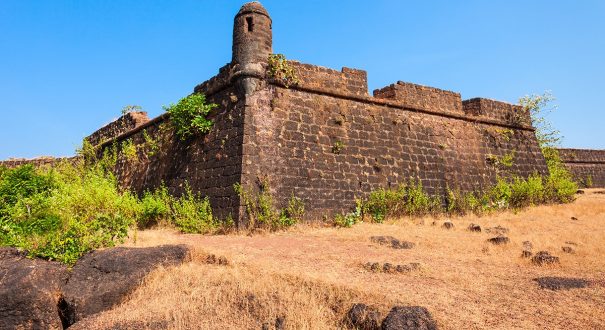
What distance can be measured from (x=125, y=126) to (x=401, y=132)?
1011cm

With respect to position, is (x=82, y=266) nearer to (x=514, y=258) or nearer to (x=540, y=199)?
(x=514, y=258)

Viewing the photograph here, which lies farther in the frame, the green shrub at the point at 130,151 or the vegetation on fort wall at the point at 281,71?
the green shrub at the point at 130,151

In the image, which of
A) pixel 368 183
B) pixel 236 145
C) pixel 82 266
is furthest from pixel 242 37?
pixel 82 266

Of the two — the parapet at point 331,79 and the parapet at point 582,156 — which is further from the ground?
the parapet at point 331,79

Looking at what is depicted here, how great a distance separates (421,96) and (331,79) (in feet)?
11.3

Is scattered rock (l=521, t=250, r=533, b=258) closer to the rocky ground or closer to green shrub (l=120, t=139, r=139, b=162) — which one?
the rocky ground

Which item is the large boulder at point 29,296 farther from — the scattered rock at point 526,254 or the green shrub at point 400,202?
the green shrub at point 400,202

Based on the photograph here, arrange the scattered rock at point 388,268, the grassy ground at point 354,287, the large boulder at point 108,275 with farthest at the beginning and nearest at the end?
1. the scattered rock at point 388,268
2. the large boulder at point 108,275
3. the grassy ground at point 354,287

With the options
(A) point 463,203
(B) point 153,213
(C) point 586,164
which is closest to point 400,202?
(A) point 463,203

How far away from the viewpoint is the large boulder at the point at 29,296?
15.6ft

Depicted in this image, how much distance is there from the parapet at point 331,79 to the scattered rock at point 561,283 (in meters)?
7.13

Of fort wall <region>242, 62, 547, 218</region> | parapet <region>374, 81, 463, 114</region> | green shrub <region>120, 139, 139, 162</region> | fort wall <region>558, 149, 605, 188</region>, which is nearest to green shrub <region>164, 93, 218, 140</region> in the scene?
fort wall <region>242, 62, 547, 218</region>

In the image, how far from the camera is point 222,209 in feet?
32.0

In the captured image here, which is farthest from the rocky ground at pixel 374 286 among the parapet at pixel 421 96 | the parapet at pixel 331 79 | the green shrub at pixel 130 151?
the green shrub at pixel 130 151
